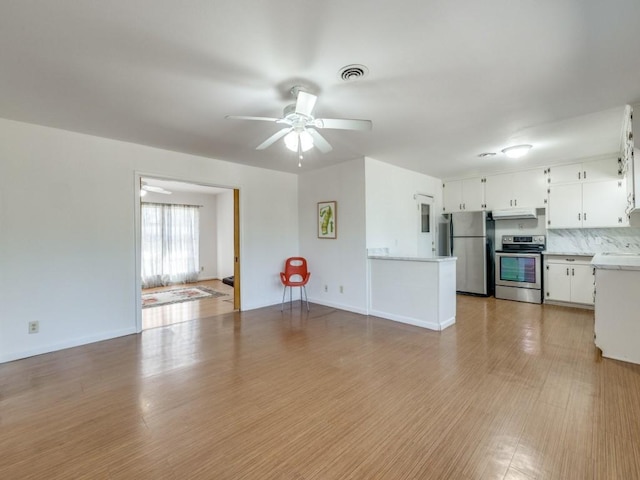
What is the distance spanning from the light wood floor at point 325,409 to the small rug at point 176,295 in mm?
2161

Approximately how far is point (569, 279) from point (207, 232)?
842 cm

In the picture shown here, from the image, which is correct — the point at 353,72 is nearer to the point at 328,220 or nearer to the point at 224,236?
the point at 328,220

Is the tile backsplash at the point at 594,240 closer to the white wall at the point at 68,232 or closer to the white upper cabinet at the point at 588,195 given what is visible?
the white upper cabinet at the point at 588,195

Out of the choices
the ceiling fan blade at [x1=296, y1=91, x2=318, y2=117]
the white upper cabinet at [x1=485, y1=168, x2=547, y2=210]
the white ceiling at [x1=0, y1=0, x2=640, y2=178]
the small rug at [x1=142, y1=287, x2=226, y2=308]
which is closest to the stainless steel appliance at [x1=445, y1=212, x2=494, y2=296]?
the white upper cabinet at [x1=485, y1=168, x2=547, y2=210]

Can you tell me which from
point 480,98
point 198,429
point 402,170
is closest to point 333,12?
point 480,98

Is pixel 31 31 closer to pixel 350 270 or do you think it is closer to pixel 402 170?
pixel 350 270

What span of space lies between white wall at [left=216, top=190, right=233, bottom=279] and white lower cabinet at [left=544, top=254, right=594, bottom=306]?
288 inches

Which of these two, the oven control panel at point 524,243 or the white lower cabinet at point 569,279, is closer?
the white lower cabinet at point 569,279

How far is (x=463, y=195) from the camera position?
6219mm

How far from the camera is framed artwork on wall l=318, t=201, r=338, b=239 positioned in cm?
505

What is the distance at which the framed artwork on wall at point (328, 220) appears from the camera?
505 cm

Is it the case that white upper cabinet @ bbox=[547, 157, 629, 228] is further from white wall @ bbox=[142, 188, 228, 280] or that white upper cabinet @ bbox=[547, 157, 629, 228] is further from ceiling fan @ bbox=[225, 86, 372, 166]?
white wall @ bbox=[142, 188, 228, 280]

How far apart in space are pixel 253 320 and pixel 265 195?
2.24 meters

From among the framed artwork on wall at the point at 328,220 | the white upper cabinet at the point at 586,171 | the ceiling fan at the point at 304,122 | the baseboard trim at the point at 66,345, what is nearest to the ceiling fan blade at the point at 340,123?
the ceiling fan at the point at 304,122
